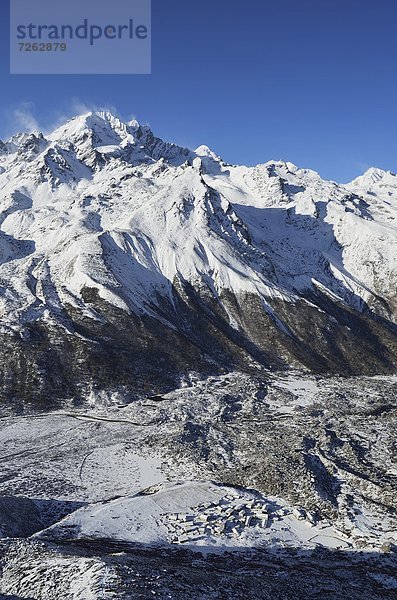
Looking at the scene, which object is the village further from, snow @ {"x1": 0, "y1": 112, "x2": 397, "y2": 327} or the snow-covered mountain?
snow @ {"x1": 0, "y1": 112, "x2": 397, "y2": 327}

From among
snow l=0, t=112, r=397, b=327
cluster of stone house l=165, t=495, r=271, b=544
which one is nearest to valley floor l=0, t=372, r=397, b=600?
cluster of stone house l=165, t=495, r=271, b=544

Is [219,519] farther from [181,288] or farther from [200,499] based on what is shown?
[181,288]

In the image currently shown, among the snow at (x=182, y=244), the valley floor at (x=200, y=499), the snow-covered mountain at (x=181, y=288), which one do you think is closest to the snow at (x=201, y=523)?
the valley floor at (x=200, y=499)

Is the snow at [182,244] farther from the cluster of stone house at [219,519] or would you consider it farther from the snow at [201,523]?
the cluster of stone house at [219,519]

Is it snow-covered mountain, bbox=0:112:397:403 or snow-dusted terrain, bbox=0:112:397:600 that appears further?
snow-covered mountain, bbox=0:112:397:403

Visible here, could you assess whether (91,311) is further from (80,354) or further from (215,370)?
(215,370)

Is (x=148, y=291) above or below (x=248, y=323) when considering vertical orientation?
above

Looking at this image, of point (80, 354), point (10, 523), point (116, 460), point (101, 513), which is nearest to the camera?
point (10, 523)

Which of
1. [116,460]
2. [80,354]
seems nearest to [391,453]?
[116,460]
